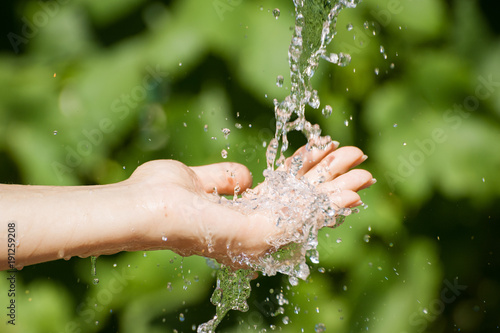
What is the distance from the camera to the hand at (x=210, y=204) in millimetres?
939

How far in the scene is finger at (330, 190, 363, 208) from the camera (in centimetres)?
99

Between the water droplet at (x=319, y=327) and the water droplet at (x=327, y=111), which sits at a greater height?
the water droplet at (x=327, y=111)

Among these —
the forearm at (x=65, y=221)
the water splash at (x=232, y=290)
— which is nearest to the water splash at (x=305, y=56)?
the water splash at (x=232, y=290)

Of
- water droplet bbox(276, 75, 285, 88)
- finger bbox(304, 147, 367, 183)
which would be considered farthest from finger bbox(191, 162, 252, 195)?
water droplet bbox(276, 75, 285, 88)

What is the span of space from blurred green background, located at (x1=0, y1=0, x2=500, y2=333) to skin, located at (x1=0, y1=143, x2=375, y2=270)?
0.95 feet

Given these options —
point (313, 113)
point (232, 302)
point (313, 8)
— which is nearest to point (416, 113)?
point (313, 113)

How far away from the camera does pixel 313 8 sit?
46.6 inches

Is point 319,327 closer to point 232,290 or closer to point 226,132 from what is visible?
point 232,290

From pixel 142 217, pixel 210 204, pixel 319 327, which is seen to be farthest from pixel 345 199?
pixel 319 327

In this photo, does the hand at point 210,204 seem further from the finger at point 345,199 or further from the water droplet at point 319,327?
the water droplet at point 319,327

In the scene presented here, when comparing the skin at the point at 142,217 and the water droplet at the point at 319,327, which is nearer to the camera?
the skin at the point at 142,217

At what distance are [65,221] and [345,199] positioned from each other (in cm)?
45

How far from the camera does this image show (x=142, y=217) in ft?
3.02

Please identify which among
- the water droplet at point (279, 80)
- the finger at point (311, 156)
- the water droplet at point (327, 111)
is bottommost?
the finger at point (311, 156)
